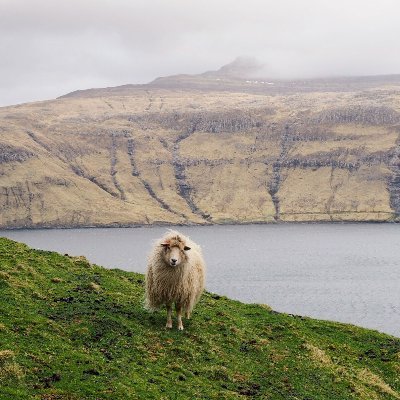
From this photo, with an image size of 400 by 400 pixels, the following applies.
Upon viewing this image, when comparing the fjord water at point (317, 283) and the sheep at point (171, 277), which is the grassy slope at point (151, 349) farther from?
the fjord water at point (317, 283)

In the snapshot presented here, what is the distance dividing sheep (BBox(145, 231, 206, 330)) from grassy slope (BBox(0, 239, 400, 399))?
1.17 m

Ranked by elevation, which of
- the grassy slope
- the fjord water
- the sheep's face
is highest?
the sheep's face

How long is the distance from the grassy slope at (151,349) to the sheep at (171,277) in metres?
1.17

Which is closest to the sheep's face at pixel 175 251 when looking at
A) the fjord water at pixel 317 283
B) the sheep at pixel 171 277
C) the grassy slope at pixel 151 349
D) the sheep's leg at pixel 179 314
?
the sheep at pixel 171 277

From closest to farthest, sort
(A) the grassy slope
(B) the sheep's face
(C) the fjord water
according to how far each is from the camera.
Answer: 1. (A) the grassy slope
2. (B) the sheep's face
3. (C) the fjord water

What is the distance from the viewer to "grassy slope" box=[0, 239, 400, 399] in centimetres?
2106

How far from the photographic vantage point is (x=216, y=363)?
86.7 feet

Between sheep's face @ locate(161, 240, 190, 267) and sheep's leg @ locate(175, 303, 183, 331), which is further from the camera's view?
sheep's leg @ locate(175, 303, 183, 331)

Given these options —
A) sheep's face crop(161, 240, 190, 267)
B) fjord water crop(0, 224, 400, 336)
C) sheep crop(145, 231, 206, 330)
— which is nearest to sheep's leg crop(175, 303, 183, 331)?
sheep crop(145, 231, 206, 330)

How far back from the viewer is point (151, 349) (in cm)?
2573

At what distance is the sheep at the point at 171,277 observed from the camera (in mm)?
29094

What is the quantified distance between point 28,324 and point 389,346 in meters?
20.4

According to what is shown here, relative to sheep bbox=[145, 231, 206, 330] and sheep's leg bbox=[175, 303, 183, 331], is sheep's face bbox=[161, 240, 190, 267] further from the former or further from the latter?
sheep's leg bbox=[175, 303, 183, 331]

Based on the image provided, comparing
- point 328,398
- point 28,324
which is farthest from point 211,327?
→ point 28,324
